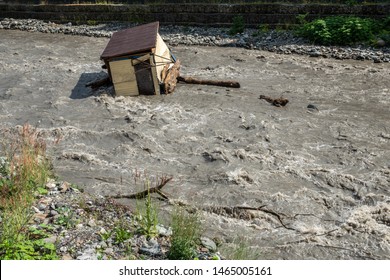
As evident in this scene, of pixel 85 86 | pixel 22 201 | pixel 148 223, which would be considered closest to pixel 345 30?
pixel 85 86

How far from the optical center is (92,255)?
18.0ft

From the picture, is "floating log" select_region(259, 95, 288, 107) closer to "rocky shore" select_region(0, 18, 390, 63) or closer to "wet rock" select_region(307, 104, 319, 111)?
"wet rock" select_region(307, 104, 319, 111)

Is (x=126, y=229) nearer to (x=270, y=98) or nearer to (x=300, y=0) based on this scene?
(x=270, y=98)

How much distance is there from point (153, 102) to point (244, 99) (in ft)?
7.17

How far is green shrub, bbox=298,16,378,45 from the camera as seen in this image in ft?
48.5

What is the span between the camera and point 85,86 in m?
13.0

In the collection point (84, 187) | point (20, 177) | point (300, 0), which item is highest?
point (300, 0)

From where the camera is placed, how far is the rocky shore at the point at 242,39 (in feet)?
47.0

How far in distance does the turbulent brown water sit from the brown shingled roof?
1.15 meters

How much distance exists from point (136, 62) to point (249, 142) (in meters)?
3.69

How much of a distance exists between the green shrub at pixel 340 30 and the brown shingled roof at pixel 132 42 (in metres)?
5.45

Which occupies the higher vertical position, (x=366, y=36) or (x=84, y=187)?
(x=366, y=36)

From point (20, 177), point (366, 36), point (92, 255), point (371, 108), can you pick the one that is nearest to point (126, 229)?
point (92, 255)

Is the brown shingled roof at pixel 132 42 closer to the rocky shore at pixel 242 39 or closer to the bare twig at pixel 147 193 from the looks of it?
the rocky shore at pixel 242 39
